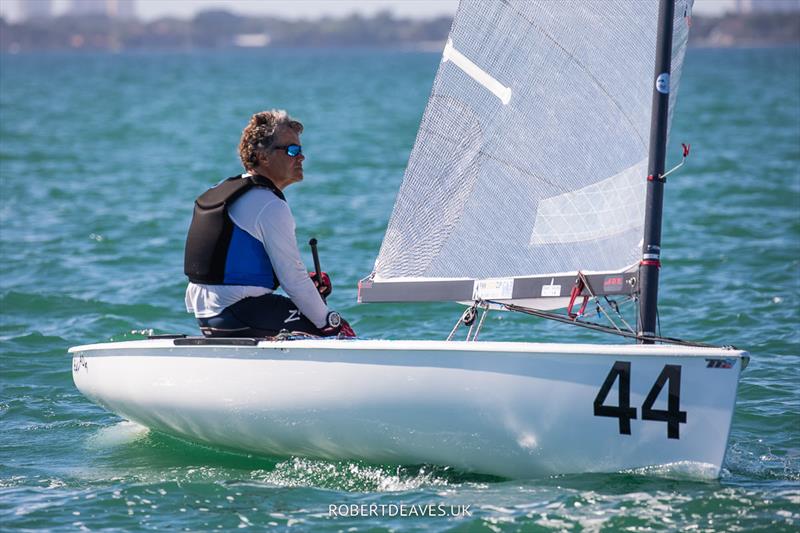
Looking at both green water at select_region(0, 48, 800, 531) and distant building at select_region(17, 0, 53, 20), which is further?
distant building at select_region(17, 0, 53, 20)

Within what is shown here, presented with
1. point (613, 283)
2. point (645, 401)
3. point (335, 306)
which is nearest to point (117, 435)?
point (613, 283)

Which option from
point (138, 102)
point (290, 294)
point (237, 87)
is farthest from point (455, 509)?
point (237, 87)

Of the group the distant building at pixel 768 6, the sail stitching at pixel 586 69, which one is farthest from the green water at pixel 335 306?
the distant building at pixel 768 6

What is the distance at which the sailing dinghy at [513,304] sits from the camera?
4207 mm

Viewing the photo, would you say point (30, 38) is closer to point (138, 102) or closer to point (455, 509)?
point (138, 102)

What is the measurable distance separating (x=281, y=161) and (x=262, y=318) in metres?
0.61

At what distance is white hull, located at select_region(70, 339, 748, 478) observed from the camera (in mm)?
4148

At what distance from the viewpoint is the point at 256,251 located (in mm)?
4617

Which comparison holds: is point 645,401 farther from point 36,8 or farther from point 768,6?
point 36,8

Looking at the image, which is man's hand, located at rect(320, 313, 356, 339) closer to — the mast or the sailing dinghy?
the sailing dinghy

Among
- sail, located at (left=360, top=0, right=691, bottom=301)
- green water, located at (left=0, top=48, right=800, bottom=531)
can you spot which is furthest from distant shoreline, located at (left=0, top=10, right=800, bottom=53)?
sail, located at (left=360, top=0, right=691, bottom=301)

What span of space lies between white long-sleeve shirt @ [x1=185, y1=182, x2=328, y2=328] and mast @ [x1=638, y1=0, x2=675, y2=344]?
3.98 feet

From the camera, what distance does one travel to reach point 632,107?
15.1 ft

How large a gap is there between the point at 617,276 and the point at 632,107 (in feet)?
2.10
